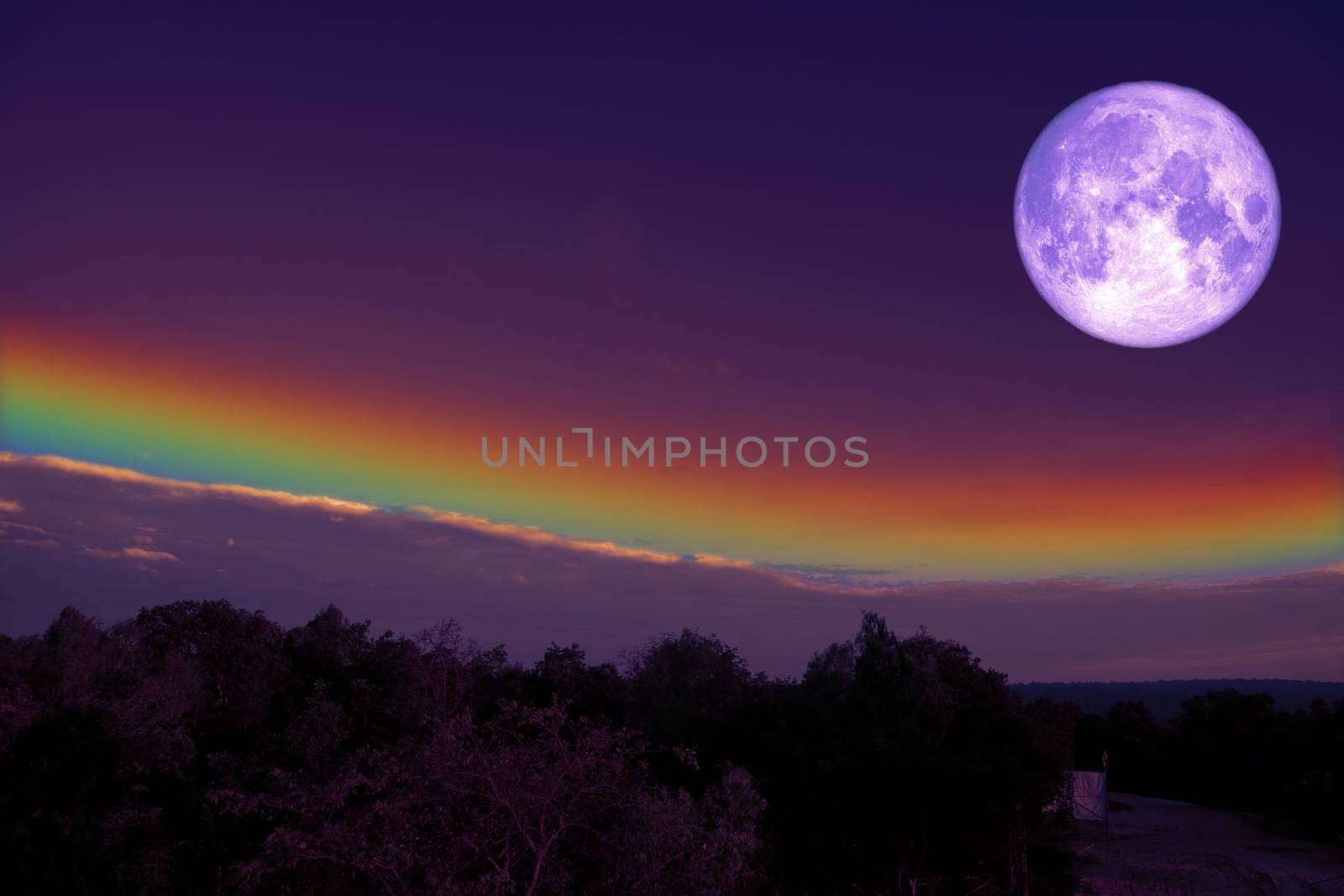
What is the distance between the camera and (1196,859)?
115 feet

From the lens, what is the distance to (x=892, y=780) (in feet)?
81.5

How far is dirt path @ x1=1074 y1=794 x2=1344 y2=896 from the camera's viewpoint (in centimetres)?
3080

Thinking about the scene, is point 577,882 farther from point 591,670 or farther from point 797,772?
point 591,670

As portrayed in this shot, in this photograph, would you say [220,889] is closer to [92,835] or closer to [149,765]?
[92,835]

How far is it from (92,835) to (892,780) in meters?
20.4

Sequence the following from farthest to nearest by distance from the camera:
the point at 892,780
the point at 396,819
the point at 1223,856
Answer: the point at 1223,856
the point at 892,780
the point at 396,819

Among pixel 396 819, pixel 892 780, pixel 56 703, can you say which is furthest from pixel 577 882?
pixel 56 703

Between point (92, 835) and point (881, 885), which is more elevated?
point (92, 835)

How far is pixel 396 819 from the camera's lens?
46.7 ft

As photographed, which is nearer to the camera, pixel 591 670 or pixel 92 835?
pixel 92 835

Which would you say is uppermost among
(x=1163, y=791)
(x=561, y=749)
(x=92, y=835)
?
(x=561, y=749)

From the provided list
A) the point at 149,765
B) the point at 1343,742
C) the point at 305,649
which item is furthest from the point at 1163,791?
the point at 149,765

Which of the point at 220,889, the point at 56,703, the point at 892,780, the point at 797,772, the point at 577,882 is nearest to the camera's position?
the point at 577,882

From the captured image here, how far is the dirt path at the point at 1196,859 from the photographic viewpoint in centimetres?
3080
